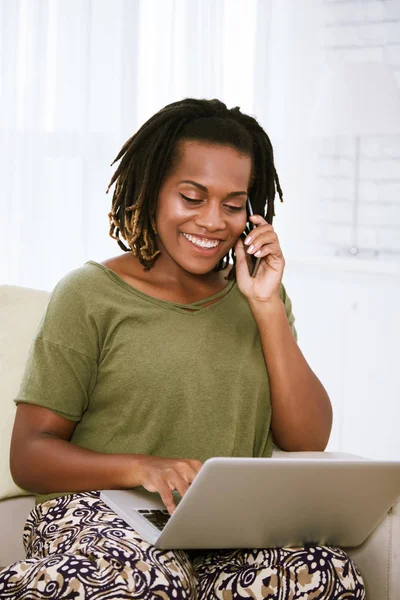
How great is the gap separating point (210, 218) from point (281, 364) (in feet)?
0.92

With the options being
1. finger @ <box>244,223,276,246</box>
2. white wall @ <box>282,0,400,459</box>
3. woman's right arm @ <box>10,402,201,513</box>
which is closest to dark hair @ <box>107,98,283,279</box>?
finger @ <box>244,223,276,246</box>

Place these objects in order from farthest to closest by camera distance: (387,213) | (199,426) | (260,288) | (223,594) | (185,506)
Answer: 1. (387,213)
2. (260,288)
3. (199,426)
4. (223,594)
5. (185,506)

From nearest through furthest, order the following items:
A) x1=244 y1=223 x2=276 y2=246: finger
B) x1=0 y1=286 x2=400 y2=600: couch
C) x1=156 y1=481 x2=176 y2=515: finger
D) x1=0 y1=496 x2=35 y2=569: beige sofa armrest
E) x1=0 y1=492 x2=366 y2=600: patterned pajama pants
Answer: x1=0 y1=492 x2=366 y2=600: patterned pajama pants
x1=156 y1=481 x2=176 y2=515: finger
x1=0 y1=286 x2=400 y2=600: couch
x1=0 y1=496 x2=35 y2=569: beige sofa armrest
x1=244 y1=223 x2=276 y2=246: finger

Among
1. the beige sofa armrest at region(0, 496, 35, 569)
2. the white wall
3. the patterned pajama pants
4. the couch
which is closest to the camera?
the patterned pajama pants

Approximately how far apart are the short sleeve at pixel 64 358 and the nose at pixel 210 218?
0.23m

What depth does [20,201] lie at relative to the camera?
9.72 feet

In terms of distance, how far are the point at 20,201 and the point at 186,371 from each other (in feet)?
5.32

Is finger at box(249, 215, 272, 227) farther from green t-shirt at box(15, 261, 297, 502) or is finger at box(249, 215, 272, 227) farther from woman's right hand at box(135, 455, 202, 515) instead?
woman's right hand at box(135, 455, 202, 515)

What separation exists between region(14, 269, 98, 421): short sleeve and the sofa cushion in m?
0.16

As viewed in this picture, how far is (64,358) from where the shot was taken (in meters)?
1.45

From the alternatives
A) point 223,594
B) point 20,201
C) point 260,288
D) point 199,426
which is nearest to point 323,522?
point 223,594

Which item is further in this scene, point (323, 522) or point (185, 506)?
point (323, 522)

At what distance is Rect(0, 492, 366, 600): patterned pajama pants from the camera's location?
3.64 ft

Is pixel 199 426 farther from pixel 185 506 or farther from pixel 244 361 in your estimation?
pixel 185 506
